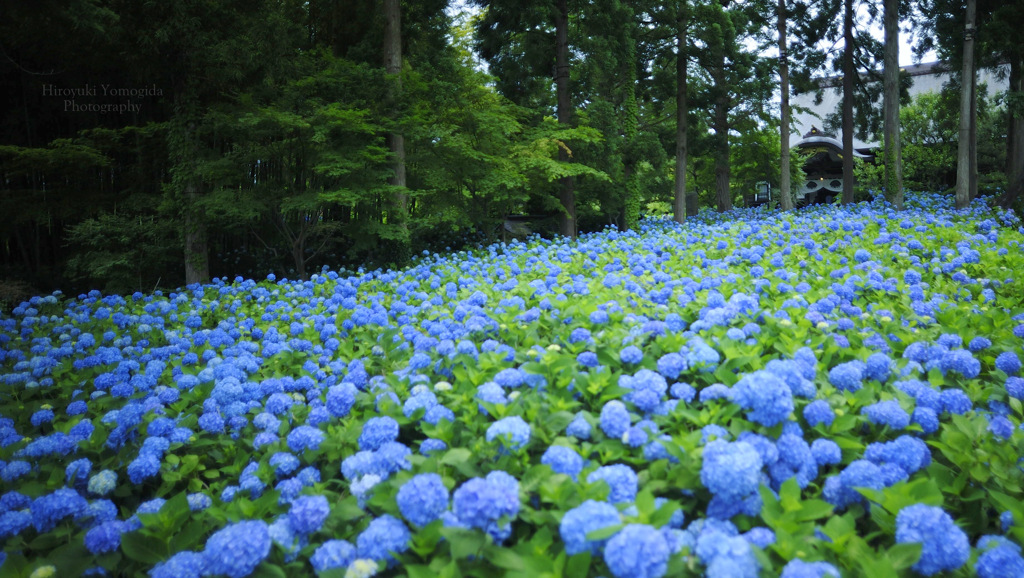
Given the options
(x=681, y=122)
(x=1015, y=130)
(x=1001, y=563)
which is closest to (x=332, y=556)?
(x=1001, y=563)

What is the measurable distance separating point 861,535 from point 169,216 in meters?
11.0

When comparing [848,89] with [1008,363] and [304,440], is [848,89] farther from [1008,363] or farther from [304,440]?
[304,440]

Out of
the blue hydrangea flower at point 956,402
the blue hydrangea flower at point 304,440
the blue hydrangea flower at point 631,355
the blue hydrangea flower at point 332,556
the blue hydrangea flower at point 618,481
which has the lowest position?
the blue hydrangea flower at point 332,556

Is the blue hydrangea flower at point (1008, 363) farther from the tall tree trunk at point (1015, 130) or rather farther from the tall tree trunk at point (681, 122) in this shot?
the tall tree trunk at point (1015, 130)

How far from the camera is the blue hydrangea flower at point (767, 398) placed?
63.5 inches

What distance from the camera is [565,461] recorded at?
1.52 meters

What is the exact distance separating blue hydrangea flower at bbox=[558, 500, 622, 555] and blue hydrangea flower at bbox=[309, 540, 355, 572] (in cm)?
52

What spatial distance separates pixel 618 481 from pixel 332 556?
0.71 meters

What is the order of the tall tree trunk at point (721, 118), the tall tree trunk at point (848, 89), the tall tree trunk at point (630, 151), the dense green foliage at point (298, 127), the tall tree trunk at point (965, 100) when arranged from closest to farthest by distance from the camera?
the dense green foliage at point (298, 127) → the tall tree trunk at point (965, 100) → the tall tree trunk at point (630, 151) → the tall tree trunk at point (721, 118) → the tall tree trunk at point (848, 89)

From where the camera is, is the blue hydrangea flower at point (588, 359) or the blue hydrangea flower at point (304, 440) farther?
the blue hydrangea flower at point (588, 359)

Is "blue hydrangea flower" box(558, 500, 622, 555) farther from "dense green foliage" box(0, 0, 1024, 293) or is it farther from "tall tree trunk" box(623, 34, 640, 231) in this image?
"tall tree trunk" box(623, 34, 640, 231)

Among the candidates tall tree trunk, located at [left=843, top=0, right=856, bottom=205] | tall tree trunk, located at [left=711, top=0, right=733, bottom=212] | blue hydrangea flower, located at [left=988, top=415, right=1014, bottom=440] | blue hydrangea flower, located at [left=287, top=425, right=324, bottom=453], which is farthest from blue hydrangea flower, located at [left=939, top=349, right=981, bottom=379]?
tall tree trunk, located at [left=843, top=0, right=856, bottom=205]

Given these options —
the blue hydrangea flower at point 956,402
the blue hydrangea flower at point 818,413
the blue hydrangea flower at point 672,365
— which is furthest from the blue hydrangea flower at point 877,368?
the blue hydrangea flower at point 672,365

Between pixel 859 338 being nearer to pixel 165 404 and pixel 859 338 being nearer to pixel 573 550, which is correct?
pixel 573 550
